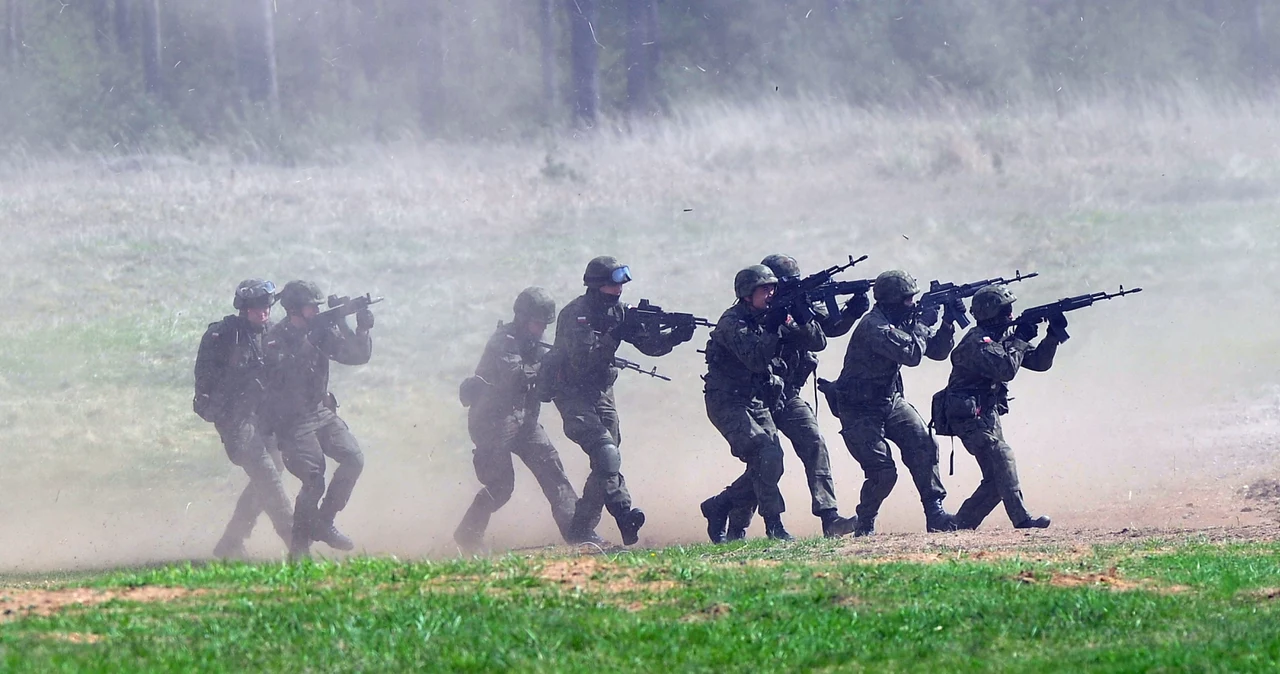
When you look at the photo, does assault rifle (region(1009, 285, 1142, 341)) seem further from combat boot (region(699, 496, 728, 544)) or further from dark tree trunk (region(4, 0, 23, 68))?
dark tree trunk (region(4, 0, 23, 68))

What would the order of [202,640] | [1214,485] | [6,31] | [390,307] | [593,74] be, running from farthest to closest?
[6,31] < [593,74] < [390,307] < [1214,485] < [202,640]

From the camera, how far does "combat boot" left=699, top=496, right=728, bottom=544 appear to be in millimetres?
15781

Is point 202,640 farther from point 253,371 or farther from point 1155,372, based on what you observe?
point 1155,372

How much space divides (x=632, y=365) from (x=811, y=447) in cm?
268

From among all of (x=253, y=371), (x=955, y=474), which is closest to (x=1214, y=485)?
(x=955, y=474)

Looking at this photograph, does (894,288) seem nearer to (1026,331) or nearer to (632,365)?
(1026,331)

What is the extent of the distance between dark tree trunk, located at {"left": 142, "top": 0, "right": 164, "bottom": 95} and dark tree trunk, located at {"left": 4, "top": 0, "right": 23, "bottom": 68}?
2.90 meters

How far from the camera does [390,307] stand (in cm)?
3033

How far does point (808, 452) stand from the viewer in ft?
50.8

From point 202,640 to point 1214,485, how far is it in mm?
12839

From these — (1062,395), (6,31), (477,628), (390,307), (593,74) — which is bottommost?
(477,628)

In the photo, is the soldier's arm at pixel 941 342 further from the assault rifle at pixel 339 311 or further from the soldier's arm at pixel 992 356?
the assault rifle at pixel 339 311

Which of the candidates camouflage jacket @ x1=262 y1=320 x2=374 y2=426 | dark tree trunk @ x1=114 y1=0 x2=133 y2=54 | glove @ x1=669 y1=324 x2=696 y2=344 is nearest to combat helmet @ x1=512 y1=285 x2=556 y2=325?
glove @ x1=669 y1=324 x2=696 y2=344

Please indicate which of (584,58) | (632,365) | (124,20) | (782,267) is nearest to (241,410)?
(632,365)
